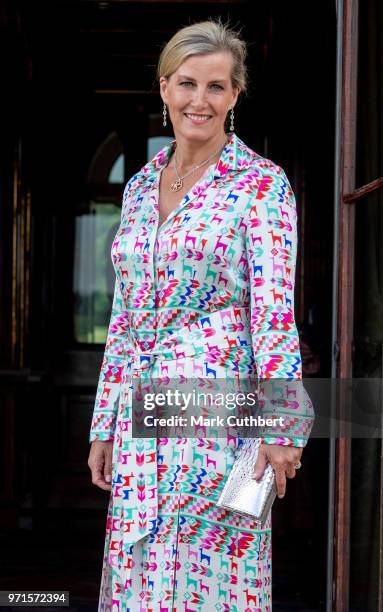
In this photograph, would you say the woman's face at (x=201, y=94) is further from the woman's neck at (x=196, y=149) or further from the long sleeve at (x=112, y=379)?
the long sleeve at (x=112, y=379)

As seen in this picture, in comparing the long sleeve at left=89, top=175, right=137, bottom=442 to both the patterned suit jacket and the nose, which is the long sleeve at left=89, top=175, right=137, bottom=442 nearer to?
the patterned suit jacket

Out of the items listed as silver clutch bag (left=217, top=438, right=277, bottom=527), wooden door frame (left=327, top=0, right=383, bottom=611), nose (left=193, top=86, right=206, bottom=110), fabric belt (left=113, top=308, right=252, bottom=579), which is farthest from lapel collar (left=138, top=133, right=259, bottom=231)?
wooden door frame (left=327, top=0, right=383, bottom=611)

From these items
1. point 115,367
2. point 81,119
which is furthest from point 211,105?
point 81,119

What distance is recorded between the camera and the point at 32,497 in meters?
4.66

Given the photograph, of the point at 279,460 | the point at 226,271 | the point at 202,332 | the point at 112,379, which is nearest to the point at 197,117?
the point at 226,271

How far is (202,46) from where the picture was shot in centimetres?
188

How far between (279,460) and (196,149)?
0.68m

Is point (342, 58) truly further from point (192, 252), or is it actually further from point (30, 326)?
point (30, 326)

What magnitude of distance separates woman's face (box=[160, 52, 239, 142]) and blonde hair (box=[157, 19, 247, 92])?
0.03 ft

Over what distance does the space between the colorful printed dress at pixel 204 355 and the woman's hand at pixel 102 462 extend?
14 centimetres

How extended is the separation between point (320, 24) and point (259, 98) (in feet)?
2.82

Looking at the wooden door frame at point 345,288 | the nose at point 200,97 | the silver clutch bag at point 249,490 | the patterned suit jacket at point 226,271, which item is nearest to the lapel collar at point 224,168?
the patterned suit jacket at point 226,271

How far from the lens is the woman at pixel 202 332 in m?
1.80

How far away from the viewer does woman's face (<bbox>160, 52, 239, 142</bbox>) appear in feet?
6.19
